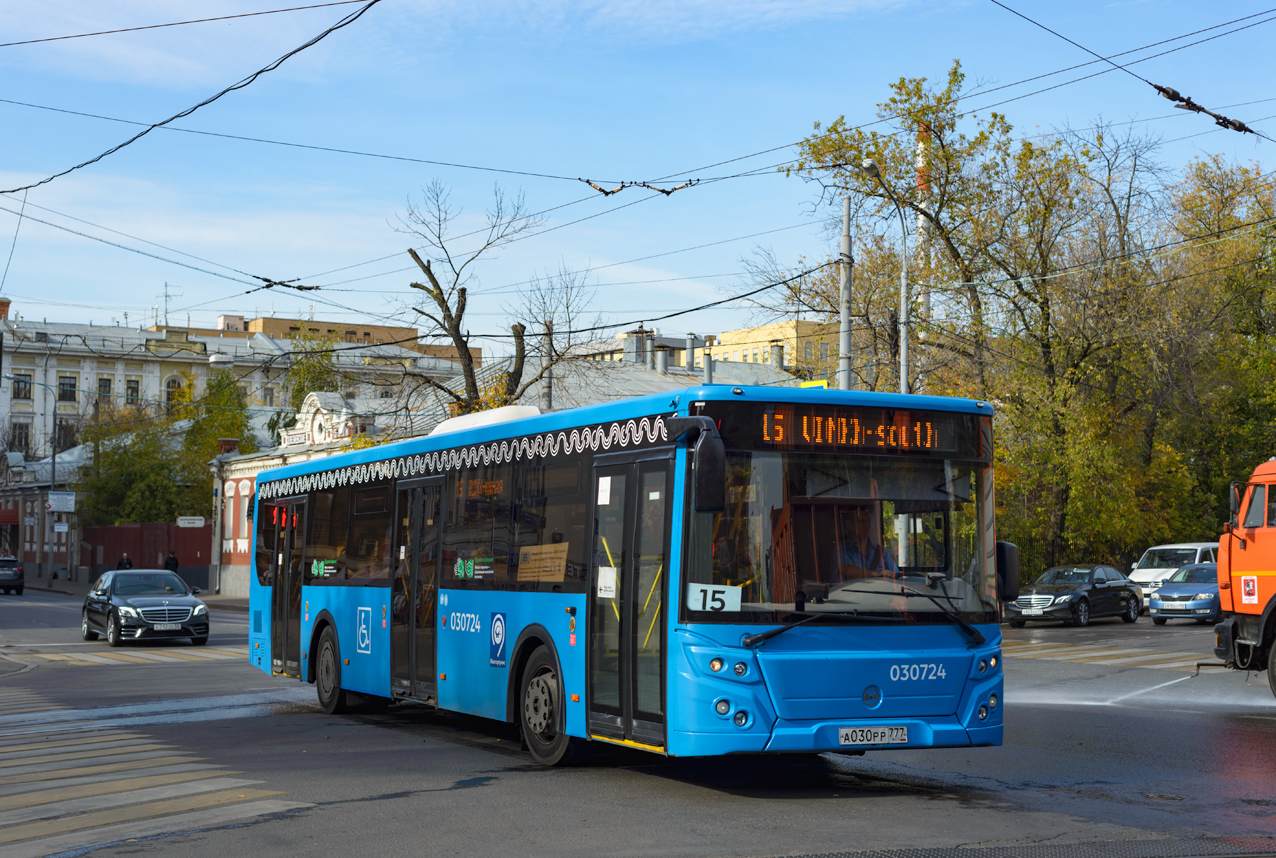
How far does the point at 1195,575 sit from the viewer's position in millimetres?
33469

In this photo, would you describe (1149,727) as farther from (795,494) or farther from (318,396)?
(318,396)

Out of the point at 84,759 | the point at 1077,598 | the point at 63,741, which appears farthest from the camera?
the point at 1077,598

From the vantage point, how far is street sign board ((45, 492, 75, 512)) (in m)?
68.0

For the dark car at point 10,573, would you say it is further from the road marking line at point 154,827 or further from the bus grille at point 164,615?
the road marking line at point 154,827

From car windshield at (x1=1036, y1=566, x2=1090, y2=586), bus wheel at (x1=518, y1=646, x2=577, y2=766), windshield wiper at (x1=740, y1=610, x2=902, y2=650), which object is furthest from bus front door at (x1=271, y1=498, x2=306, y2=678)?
car windshield at (x1=1036, y1=566, x2=1090, y2=586)

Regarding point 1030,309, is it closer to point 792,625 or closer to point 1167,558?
point 1167,558

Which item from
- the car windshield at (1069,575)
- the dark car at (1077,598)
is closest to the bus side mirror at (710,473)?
the dark car at (1077,598)

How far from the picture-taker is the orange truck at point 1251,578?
14789 mm

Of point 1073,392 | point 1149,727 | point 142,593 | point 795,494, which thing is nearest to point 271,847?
point 795,494

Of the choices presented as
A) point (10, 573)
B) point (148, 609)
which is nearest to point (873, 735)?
point (148, 609)

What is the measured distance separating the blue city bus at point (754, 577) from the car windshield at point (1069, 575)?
24507mm

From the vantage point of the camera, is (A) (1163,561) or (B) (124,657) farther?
(A) (1163,561)

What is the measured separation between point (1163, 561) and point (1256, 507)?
24372 mm

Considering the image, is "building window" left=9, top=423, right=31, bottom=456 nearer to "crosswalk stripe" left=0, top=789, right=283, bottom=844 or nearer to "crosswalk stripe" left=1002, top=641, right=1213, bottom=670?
"crosswalk stripe" left=1002, top=641, right=1213, bottom=670
